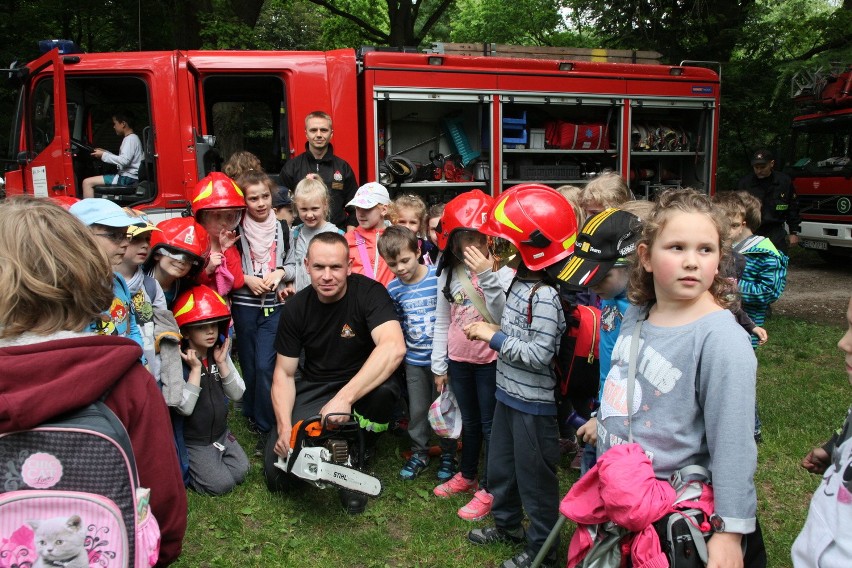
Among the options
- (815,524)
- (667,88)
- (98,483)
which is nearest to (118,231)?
(98,483)

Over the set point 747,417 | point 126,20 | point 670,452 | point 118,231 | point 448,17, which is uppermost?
point 448,17

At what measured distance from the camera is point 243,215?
4391 mm

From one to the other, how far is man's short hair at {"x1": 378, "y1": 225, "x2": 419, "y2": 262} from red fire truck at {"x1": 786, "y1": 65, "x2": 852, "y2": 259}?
10544 mm

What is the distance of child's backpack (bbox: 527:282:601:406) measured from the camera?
2656 millimetres

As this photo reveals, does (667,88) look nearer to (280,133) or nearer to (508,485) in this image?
(280,133)

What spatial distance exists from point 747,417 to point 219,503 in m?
2.98

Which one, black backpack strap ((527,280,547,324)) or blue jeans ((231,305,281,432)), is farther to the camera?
blue jeans ((231,305,281,432))

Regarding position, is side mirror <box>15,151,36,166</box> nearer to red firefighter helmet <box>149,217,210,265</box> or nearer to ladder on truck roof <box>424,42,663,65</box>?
red firefighter helmet <box>149,217,210,265</box>

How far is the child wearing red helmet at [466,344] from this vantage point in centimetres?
334

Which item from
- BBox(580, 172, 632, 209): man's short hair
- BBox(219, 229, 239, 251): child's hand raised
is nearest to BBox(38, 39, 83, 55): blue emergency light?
BBox(219, 229, 239, 251): child's hand raised

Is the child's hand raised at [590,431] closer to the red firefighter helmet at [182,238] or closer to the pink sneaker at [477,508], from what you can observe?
the pink sneaker at [477,508]

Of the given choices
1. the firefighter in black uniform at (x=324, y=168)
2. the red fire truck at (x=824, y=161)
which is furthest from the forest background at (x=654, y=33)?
the firefighter in black uniform at (x=324, y=168)

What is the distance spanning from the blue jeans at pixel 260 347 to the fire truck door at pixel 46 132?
3205 mm

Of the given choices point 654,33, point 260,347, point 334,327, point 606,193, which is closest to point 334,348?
point 334,327
